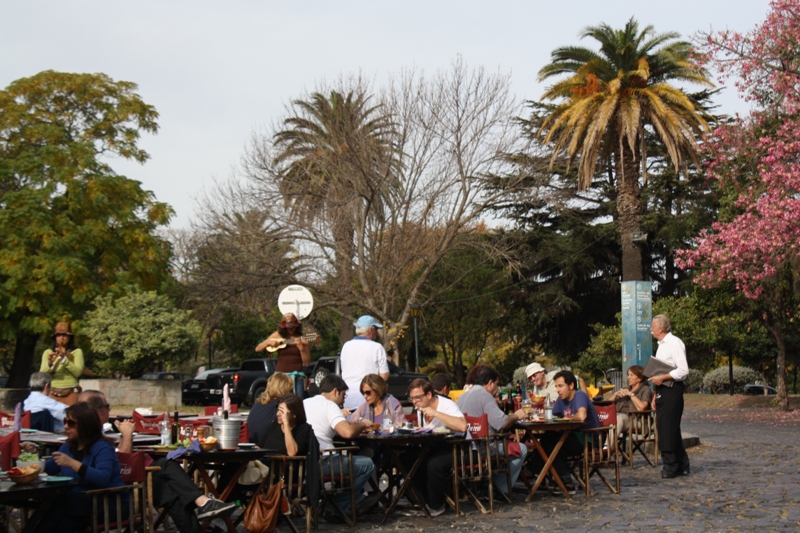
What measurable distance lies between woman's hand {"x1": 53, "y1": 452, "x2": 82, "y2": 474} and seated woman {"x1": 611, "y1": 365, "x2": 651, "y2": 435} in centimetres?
867

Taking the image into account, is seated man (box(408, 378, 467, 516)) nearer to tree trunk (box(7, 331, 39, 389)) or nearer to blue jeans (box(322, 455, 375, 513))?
blue jeans (box(322, 455, 375, 513))

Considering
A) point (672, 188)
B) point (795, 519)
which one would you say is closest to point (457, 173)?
point (672, 188)

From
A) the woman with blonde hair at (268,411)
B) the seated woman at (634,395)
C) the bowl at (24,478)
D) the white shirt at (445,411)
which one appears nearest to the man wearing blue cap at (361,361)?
the white shirt at (445,411)

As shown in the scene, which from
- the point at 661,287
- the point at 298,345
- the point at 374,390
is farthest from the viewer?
the point at 661,287

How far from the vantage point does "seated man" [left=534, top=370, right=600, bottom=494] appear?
36.4ft

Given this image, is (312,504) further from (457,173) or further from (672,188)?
(672,188)

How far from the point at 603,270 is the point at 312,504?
36287 mm

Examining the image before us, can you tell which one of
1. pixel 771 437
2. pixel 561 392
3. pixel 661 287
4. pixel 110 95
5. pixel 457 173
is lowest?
pixel 771 437

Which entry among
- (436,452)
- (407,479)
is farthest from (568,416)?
(407,479)

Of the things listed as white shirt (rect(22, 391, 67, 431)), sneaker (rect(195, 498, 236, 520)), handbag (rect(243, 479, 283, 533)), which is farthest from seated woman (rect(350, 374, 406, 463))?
white shirt (rect(22, 391, 67, 431))

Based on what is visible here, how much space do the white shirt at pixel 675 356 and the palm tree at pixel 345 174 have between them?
18391 mm

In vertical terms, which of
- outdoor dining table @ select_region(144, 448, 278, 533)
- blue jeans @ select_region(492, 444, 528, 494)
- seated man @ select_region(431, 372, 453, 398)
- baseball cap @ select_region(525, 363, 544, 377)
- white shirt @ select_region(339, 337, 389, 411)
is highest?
white shirt @ select_region(339, 337, 389, 411)

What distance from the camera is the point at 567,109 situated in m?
29.2

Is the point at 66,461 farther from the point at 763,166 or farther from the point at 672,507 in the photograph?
the point at 763,166
